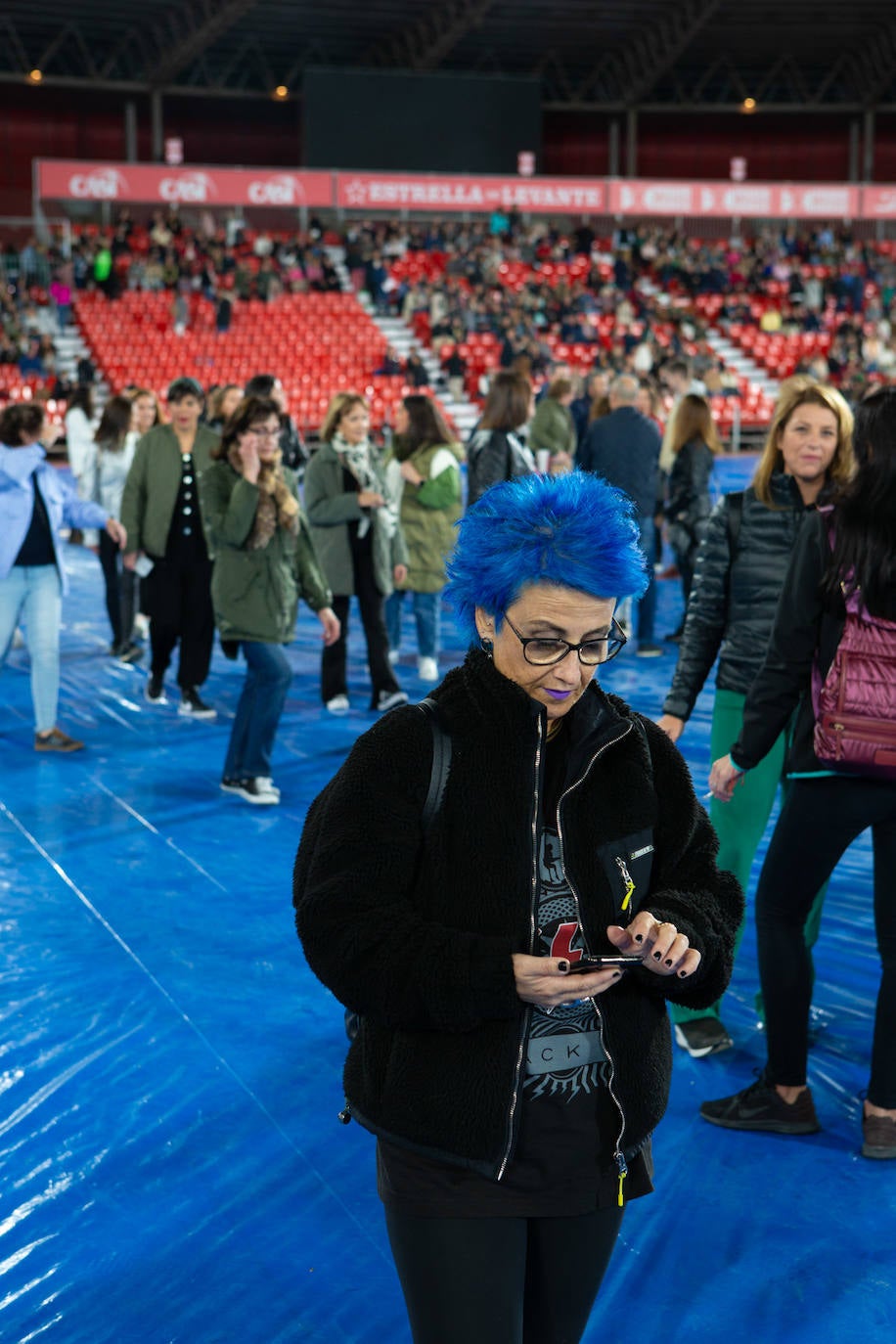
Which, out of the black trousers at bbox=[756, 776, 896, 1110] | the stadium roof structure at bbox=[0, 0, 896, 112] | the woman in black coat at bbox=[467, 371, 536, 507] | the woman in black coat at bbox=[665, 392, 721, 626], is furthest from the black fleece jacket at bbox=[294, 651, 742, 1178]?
the stadium roof structure at bbox=[0, 0, 896, 112]

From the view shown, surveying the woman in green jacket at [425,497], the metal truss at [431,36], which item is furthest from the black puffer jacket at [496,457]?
the metal truss at [431,36]

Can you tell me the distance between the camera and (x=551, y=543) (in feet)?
5.57

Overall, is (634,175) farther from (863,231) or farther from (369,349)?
(369,349)

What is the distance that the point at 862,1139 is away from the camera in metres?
Result: 3.10

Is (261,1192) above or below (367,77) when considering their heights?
below

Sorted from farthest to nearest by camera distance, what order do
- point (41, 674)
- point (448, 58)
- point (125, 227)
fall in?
point (448, 58)
point (125, 227)
point (41, 674)

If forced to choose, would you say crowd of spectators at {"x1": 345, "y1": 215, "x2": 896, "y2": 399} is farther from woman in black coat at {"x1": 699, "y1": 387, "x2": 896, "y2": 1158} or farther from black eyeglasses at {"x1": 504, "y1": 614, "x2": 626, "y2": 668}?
black eyeglasses at {"x1": 504, "y1": 614, "x2": 626, "y2": 668}

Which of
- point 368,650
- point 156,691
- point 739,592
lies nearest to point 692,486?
point 368,650

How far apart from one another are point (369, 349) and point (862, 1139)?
898 inches

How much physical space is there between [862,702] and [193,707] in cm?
469

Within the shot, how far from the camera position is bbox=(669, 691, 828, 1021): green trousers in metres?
3.53

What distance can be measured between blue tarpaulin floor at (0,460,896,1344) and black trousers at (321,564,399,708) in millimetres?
1861

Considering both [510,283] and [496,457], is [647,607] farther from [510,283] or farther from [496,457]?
[510,283]

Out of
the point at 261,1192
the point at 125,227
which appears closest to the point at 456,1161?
the point at 261,1192
